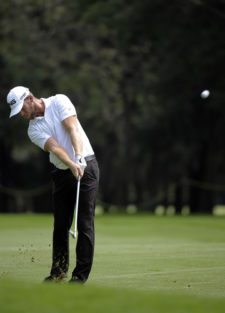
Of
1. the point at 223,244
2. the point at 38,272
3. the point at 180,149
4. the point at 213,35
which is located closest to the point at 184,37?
the point at 213,35

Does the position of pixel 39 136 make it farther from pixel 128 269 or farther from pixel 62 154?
pixel 128 269

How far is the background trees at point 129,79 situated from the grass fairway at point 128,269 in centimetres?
1333

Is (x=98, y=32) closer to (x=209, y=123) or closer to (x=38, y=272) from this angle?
(x=209, y=123)

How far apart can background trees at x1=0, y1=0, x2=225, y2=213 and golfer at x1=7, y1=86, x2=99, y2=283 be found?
77.1ft

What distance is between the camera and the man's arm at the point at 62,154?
9414 mm

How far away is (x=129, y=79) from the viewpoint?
44.6 meters

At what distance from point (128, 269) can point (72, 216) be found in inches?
55.6

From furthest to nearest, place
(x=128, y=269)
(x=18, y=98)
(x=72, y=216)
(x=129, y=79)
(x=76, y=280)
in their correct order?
(x=129, y=79)
(x=128, y=269)
(x=72, y=216)
(x=18, y=98)
(x=76, y=280)

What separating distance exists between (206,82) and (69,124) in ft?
87.7

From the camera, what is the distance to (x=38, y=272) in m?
10.7

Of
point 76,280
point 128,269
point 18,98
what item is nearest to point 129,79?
point 128,269

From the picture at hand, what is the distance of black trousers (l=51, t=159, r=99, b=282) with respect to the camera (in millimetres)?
9523

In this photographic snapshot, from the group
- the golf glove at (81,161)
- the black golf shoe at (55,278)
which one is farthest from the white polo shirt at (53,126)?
the black golf shoe at (55,278)

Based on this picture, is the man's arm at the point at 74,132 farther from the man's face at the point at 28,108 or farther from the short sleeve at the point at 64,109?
the man's face at the point at 28,108
